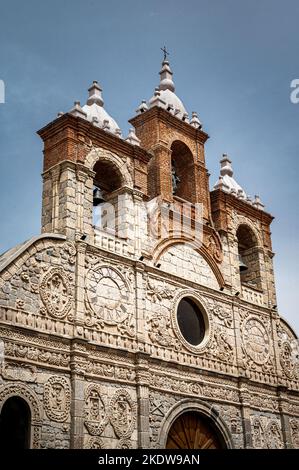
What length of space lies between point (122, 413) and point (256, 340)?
6.75 m

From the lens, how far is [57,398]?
15992 millimetres

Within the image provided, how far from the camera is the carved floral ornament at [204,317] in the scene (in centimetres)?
1964

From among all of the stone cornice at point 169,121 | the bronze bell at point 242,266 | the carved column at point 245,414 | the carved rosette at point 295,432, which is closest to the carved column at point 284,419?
the carved rosette at point 295,432

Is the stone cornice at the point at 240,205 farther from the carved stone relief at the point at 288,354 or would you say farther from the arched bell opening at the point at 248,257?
the carved stone relief at the point at 288,354

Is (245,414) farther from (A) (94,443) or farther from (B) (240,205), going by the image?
(B) (240,205)

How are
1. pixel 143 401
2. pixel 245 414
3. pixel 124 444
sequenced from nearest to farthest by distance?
pixel 124 444 < pixel 143 401 < pixel 245 414

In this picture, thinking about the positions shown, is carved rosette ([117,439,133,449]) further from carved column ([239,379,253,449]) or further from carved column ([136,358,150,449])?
carved column ([239,379,253,449])

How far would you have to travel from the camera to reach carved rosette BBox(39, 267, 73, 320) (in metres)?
16.7

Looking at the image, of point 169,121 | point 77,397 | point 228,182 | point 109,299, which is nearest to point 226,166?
point 228,182

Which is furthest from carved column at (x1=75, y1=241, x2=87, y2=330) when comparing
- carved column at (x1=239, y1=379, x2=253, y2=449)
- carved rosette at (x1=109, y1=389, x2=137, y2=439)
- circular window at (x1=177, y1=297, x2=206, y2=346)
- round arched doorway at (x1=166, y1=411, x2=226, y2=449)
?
carved column at (x1=239, y1=379, x2=253, y2=449)

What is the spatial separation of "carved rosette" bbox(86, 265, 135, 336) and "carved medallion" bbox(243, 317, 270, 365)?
5.16 metres

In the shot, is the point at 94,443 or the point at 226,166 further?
the point at 226,166

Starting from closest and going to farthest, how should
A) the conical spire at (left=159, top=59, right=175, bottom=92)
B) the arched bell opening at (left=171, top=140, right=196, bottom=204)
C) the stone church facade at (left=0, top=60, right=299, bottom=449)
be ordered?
the stone church facade at (left=0, top=60, right=299, bottom=449) → the arched bell opening at (left=171, top=140, right=196, bottom=204) → the conical spire at (left=159, top=59, right=175, bottom=92)
